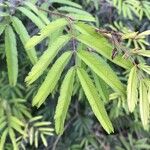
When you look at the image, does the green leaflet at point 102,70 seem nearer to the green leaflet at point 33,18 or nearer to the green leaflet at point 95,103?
the green leaflet at point 95,103

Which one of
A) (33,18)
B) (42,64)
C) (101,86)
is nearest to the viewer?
(42,64)

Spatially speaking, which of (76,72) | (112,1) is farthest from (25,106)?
A: (76,72)

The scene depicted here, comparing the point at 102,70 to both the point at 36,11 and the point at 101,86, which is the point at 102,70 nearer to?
the point at 101,86

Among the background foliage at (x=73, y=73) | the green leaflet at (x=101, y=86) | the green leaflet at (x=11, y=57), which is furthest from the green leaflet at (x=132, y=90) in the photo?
the green leaflet at (x=11, y=57)

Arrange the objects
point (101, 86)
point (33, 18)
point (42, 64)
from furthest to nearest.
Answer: point (33, 18) < point (101, 86) < point (42, 64)

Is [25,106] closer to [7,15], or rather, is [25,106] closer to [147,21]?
[147,21]

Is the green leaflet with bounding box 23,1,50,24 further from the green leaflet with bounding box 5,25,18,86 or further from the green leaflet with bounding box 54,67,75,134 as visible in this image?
the green leaflet with bounding box 54,67,75,134

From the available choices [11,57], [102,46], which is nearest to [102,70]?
[102,46]

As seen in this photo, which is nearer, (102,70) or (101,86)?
(102,70)

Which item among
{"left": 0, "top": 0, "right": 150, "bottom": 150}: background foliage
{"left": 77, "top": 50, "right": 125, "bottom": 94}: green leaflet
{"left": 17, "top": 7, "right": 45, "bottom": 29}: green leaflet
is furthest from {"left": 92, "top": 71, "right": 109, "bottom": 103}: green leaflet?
{"left": 17, "top": 7, "right": 45, "bottom": 29}: green leaflet
